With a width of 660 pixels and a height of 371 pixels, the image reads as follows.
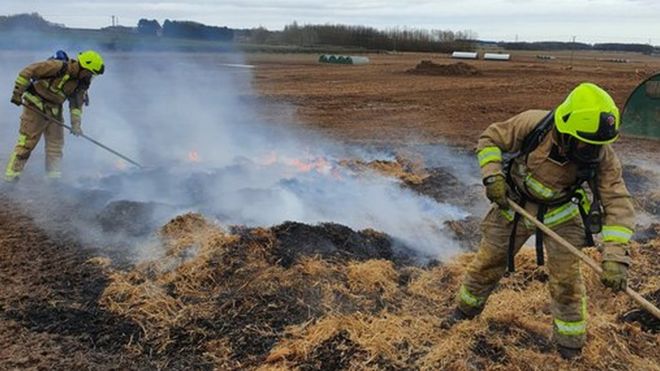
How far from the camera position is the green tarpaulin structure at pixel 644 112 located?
38.1ft

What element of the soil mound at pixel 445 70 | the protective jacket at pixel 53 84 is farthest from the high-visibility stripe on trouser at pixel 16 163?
the soil mound at pixel 445 70

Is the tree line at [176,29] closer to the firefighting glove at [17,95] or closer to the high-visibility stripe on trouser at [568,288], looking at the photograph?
the firefighting glove at [17,95]

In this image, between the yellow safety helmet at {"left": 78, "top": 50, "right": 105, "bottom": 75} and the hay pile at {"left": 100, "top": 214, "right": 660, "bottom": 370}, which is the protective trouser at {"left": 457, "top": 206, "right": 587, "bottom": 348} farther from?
the yellow safety helmet at {"left": 78, "top": 50, "right": 105, "bottom": 75}

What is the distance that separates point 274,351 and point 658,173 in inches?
310

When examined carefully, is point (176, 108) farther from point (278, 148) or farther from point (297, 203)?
point (297, 203)

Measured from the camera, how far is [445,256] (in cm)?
566

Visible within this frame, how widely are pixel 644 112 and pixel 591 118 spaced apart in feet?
33.4

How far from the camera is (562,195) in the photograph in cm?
385

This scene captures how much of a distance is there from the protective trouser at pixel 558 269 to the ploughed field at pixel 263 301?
25cm

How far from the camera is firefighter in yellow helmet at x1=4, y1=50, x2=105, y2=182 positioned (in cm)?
741

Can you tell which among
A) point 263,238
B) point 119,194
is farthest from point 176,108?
point 263,238

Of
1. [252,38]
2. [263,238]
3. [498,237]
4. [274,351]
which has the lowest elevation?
[274,351]

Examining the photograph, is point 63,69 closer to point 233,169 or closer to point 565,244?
point 233,169

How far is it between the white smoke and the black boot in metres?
1.81
